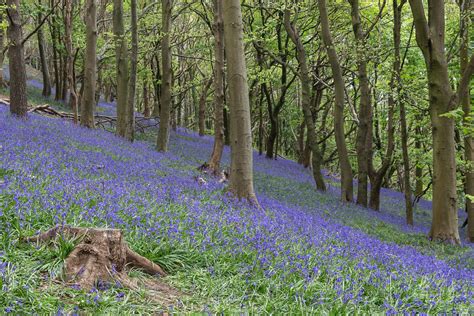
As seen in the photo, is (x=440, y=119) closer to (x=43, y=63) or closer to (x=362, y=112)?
(x=362, y=112)

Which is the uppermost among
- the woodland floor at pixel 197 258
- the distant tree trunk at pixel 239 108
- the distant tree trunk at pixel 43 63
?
the distant tree trunk at pixel 43 63

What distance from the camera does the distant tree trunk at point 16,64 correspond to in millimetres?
→ 13758

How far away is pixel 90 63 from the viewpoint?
17.2 m

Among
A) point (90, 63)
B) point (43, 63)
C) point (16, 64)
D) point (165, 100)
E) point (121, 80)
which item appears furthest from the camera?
point (43, 63)

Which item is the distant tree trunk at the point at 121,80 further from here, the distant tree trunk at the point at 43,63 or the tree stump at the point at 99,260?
the tree stump at the point at 99,260

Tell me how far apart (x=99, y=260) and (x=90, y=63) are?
1473 centimetres

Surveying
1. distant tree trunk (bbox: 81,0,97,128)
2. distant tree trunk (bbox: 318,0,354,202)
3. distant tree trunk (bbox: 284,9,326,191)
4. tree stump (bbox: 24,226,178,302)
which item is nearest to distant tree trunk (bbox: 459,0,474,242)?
distant tree trunk (bbox: 318,0,354,202)

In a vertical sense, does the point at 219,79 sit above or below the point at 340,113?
above

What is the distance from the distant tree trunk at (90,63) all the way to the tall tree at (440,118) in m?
11.9

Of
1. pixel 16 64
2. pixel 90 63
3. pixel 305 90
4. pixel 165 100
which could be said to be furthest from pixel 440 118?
pixel 90 63

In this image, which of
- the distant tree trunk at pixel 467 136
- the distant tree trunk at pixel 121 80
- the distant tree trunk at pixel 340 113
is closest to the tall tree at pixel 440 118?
the distant tree trunk at pixel 467 136

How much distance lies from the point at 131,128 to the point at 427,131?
48.5 ft

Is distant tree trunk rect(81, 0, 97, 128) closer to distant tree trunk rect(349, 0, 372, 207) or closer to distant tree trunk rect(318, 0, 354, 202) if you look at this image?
distant tree trunk rect(318, 0, 354, 202)

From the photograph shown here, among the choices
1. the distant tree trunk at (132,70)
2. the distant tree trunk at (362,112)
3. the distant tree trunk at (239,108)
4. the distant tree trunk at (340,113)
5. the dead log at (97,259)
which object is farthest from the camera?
the distant tree trunk at (132,70)
